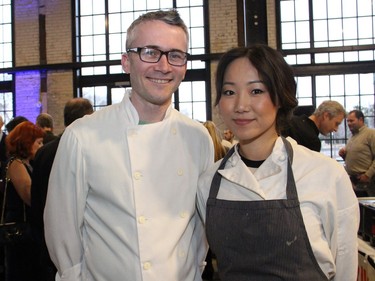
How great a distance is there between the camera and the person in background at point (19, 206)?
3.32 metres

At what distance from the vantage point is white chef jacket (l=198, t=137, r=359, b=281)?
1.45m


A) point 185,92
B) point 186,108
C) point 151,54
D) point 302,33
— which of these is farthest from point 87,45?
point 151,54

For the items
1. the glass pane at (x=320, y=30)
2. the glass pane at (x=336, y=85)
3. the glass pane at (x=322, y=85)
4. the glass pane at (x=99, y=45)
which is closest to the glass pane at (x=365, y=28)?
the glass pane at (x=320, y=30)

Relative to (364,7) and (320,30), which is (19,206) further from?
(364,7)

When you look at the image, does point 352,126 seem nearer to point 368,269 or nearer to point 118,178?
point 368,269

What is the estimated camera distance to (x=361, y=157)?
570 centimetres

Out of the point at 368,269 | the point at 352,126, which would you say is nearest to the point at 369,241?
the point at 368,269

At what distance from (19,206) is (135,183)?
6.92 ft

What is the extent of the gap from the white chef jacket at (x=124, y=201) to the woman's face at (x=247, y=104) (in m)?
0.29

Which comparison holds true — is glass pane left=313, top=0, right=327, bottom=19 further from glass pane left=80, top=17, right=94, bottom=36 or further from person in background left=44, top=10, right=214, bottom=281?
person in background left=44, top=10, right=214, bottom=281

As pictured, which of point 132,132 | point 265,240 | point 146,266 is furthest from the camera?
point 132,132

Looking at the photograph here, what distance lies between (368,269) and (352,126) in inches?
148

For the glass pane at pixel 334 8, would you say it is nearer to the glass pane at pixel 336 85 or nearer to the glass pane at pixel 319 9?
the glass pane at pixel 319 9

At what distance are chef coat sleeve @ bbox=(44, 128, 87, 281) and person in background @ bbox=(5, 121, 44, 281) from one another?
5.61ft
